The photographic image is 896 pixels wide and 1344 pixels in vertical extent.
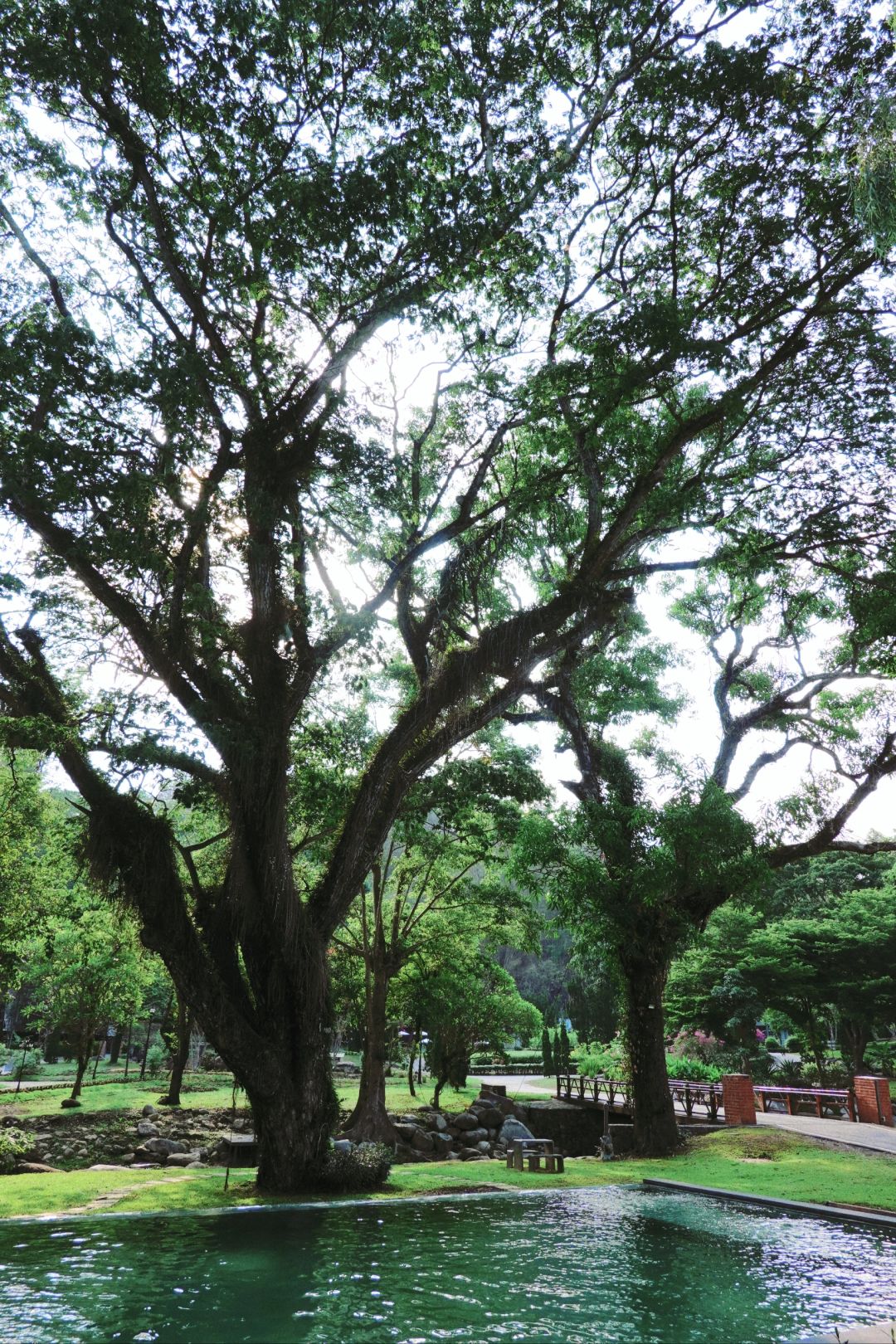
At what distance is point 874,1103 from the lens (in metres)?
18.9

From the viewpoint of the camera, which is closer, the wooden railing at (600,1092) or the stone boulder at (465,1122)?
the wooden railing at (600,1092)

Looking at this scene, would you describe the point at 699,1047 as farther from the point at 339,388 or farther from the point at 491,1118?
the point at 339,388

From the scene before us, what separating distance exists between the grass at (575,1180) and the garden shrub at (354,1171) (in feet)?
0.91

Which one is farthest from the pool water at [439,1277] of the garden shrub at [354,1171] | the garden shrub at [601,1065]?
the garden shrub at [601,1065]

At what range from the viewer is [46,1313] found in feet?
18.3

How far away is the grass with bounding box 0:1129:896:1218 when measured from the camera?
9.94m

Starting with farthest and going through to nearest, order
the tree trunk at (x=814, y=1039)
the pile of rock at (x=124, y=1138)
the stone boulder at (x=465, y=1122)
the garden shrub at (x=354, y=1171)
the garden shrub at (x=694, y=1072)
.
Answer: the tree trunk at (x=814, y=1039)
the garden shrub at (x=694, y=1072)
the stone boulder at (x=465, y=1122)
the pile of rock at (x=124, y=1138)
the garden shrub at (x=354, y=1171)

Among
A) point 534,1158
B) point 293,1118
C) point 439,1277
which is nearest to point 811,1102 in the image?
point 534,1158

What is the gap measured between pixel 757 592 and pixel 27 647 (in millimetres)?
11934

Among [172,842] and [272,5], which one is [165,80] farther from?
[172,842]

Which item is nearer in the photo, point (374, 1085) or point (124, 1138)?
point (374, 1085)

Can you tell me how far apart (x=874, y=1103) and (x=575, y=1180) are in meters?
10.3

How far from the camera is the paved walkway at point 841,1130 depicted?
15.0m

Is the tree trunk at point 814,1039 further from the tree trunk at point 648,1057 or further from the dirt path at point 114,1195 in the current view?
the dirt path at point 114,1195
